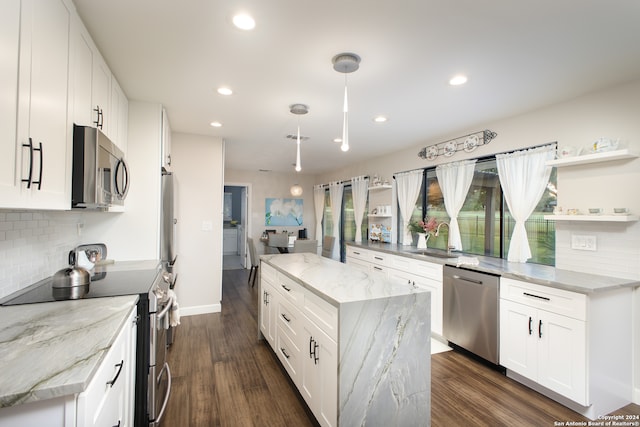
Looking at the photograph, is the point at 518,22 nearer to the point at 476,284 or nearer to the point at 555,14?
the point at 555,14

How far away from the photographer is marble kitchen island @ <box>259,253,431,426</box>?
62.0 inches

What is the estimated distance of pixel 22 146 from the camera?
1.12m

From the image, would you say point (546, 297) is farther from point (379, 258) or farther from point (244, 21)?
point (244, 21)

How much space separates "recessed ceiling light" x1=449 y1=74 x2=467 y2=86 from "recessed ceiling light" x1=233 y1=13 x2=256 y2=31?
5.10 feet

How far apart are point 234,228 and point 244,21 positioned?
823 centimetres

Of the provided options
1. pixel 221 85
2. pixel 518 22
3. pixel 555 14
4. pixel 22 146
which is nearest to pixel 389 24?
pixel 518 22

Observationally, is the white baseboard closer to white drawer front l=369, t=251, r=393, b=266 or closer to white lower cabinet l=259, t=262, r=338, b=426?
white lower cabinet l=259, t=262, r=338, b=426

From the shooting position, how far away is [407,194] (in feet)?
15.0

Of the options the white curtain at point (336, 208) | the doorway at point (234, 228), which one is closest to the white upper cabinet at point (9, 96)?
the white curtain at point (336, 208)

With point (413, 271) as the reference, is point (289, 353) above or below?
below

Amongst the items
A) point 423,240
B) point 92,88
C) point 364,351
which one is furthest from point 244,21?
point 423,240

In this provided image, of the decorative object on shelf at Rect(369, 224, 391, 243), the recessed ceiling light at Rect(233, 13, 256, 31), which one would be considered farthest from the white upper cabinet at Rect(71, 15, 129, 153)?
Answer: the decorative object on shelf at Rect(369, 224, 391, 243)

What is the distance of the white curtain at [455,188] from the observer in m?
3.68

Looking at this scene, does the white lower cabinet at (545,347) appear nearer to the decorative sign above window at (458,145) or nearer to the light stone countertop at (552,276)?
the light stone countertop at (552,276)
